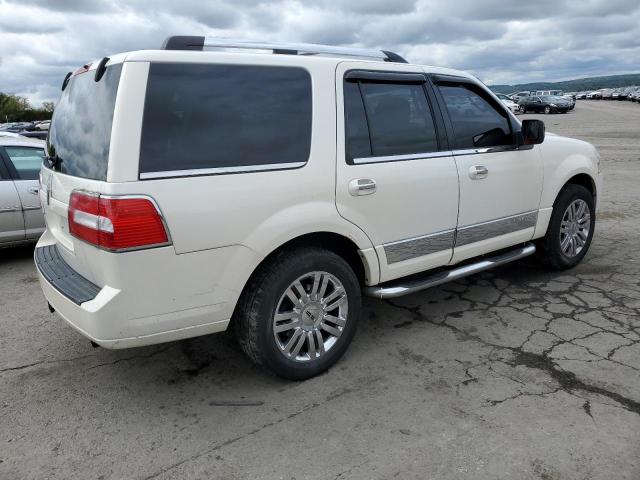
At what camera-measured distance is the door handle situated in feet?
13.0

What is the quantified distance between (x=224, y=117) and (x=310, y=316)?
1272mm

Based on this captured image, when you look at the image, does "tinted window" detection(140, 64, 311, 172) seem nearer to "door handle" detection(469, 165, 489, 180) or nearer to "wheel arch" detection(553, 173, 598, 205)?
"door handle" detection(469, 165, 489, 180)

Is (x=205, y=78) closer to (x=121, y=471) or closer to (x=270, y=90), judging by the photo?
(x=270, y=90)

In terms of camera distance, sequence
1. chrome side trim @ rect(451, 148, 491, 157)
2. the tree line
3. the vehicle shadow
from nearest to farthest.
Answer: chrome side trim @ rect(451, 148, 491, 157) < the vehicle shadow < the tree line

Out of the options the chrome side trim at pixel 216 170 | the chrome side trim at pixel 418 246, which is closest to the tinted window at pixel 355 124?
the chrome side trim at pixel 216 170

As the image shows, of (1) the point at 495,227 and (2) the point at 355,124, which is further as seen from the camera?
(1) the point at 495,227

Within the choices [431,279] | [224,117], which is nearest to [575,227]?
[431,279]

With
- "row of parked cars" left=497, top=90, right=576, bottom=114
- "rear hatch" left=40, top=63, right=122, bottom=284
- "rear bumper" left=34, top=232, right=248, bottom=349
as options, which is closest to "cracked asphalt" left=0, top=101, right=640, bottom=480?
"rear bumper" left=34, top=232, right=248, bottom=349

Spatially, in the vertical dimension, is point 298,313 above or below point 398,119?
below

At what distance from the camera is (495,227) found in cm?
429

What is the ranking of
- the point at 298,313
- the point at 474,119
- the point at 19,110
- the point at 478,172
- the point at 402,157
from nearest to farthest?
the point at 298,313
the point at 402,157
the point at 478,172
the point at 474,119
the point at 19,110

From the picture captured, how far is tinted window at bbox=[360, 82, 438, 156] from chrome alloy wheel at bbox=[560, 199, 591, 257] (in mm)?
1995

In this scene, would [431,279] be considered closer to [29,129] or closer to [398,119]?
[398,119]

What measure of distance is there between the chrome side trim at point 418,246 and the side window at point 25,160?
15.2ft
